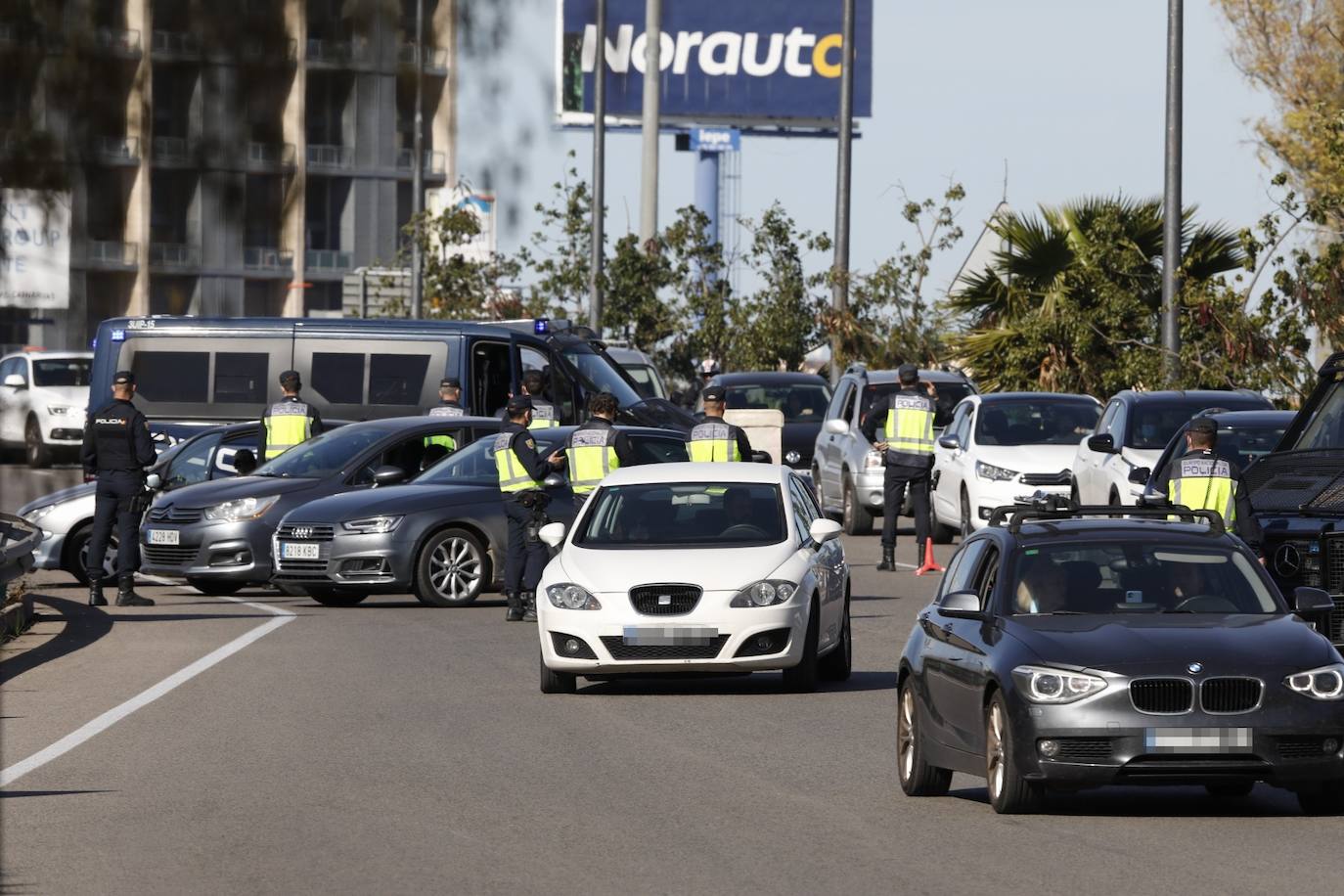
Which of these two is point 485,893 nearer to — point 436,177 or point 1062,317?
point 436,177

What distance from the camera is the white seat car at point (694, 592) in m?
15.2

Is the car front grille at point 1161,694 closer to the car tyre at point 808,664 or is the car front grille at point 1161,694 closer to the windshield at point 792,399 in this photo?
the car tyre at point 808,664

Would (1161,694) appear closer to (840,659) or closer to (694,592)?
(694,592)

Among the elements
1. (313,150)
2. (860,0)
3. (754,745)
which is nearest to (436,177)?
(313,150)

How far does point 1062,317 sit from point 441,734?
66.7ft

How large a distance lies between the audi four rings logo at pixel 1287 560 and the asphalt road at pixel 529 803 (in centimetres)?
234

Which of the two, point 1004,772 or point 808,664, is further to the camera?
point 808,664

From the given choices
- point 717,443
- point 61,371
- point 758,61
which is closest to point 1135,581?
point 61,371

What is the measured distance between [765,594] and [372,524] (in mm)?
7048

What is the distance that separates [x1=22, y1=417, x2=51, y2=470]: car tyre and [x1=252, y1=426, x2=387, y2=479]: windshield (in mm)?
18563

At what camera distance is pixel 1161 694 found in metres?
10.1

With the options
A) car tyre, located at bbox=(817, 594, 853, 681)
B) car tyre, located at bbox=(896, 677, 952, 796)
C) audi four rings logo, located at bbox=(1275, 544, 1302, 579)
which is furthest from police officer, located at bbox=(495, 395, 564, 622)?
car tyre, located at bbox=(896, 677, 952, 796)

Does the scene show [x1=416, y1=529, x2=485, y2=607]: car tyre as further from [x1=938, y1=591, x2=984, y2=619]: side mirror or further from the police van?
[x1=938, y1=591, x2=984, y2=619]: side mirror

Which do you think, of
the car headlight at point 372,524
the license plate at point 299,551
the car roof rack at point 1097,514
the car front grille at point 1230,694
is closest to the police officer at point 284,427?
the license plate at point 299,551
